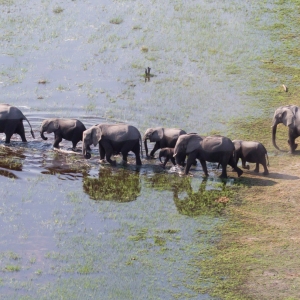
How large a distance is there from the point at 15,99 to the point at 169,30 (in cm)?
911

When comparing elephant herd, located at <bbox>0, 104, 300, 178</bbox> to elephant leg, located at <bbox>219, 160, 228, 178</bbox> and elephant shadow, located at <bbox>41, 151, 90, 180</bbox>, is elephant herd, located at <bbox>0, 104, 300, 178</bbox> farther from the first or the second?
elephant shadow, located at <bbox>41, 151, 90, 180</bbox>

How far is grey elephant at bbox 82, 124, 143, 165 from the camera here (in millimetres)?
19953

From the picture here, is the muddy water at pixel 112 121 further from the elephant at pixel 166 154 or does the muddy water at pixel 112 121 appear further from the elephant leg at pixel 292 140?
the elephant leg at pixel 292 140

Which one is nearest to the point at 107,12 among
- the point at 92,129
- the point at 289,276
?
the point at 92,129

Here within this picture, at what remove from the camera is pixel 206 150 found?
1902 cm

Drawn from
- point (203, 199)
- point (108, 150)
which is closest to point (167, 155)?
point (108, 150)

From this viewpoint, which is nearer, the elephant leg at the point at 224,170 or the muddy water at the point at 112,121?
the muddy water at the point at 112,121

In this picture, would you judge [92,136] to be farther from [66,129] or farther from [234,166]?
[234,166]

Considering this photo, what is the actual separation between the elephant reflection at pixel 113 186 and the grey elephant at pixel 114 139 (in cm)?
57

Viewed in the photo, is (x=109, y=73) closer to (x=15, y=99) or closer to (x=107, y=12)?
(x=15, y=99)

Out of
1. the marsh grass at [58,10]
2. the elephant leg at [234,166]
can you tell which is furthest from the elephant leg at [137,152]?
the marsh grass at [58,10]

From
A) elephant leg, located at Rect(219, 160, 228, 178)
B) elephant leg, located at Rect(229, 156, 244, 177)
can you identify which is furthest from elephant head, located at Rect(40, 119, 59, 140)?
elephant leg, located at Rect(229, 156, 244, 177)

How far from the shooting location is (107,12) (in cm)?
3372

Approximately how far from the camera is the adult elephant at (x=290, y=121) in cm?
2095
